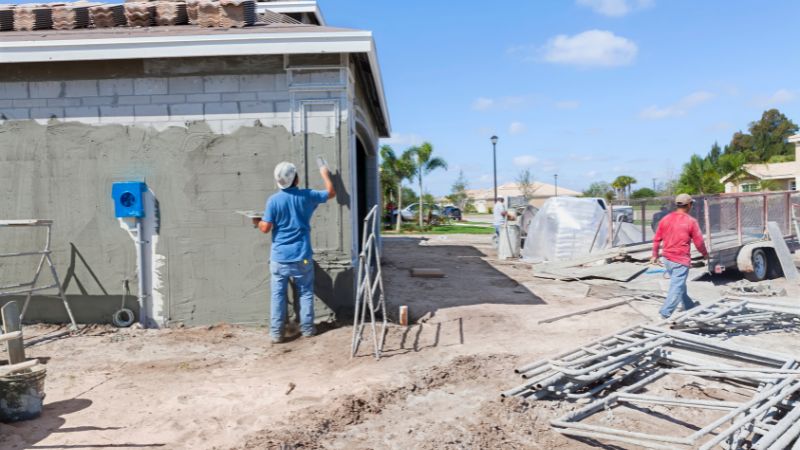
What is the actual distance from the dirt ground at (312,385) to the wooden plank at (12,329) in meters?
0.51

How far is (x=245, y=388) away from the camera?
4691 millimetres

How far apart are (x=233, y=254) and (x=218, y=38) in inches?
102

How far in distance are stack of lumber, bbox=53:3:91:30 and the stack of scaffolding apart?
7.77 meters

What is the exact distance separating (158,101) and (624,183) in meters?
51.9

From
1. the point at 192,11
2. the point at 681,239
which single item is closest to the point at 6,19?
the point at 192,11

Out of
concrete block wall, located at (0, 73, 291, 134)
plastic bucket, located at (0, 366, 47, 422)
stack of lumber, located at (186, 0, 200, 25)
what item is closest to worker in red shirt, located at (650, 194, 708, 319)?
concrete block wall, located at (0, 73, 291, 134)

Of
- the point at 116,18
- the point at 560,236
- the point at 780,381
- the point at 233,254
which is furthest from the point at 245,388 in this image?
the point at 560,236

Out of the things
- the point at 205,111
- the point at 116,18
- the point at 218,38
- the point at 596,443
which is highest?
the point at 116,18

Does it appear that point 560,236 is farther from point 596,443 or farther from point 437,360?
point 596,443

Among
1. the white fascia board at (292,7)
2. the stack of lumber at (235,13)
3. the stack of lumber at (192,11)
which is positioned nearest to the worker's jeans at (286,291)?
the stack of lumber at (235,13)

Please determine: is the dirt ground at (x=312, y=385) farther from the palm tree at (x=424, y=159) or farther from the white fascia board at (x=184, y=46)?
the palm tree at (x=424, y=159)

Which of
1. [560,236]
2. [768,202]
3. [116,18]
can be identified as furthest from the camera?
[560,236]

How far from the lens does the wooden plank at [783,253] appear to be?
10414 mm

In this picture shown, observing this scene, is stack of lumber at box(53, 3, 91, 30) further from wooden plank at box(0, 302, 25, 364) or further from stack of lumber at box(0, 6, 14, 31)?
wooden plank at box(0, 302, 25, 364)
